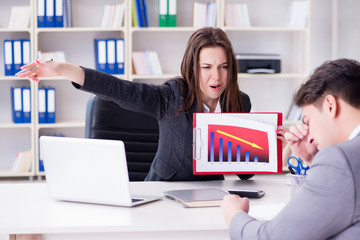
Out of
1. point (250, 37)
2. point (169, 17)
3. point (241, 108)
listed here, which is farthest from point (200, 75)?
point (250, 37)

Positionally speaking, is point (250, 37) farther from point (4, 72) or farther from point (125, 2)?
point (4, 72)

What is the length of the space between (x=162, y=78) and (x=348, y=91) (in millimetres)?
3840

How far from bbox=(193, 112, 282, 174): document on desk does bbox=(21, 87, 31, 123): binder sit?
296 cm

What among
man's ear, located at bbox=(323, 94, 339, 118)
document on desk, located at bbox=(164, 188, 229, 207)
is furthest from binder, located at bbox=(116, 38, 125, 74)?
man's ear, located at bbox=(323, 94, 339, 118)

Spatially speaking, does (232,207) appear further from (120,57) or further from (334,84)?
(120,57)

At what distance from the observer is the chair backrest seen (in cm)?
257

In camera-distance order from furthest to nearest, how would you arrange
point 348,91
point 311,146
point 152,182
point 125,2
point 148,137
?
point 125,2 → point 148,137 → point 152,182 → point 311,146 → point 348,91

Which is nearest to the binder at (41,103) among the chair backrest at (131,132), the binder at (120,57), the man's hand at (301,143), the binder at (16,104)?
the binder at (16,104)

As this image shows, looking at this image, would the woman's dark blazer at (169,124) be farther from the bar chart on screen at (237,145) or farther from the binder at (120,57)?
the binder at (120,57)

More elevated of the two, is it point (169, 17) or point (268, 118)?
point (169, 17)

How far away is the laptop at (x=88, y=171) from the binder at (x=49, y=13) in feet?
9.96

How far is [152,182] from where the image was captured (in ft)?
7.01

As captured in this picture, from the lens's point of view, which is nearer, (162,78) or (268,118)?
(268,118)

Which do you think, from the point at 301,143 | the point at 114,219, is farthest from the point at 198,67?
the point at 114,219
